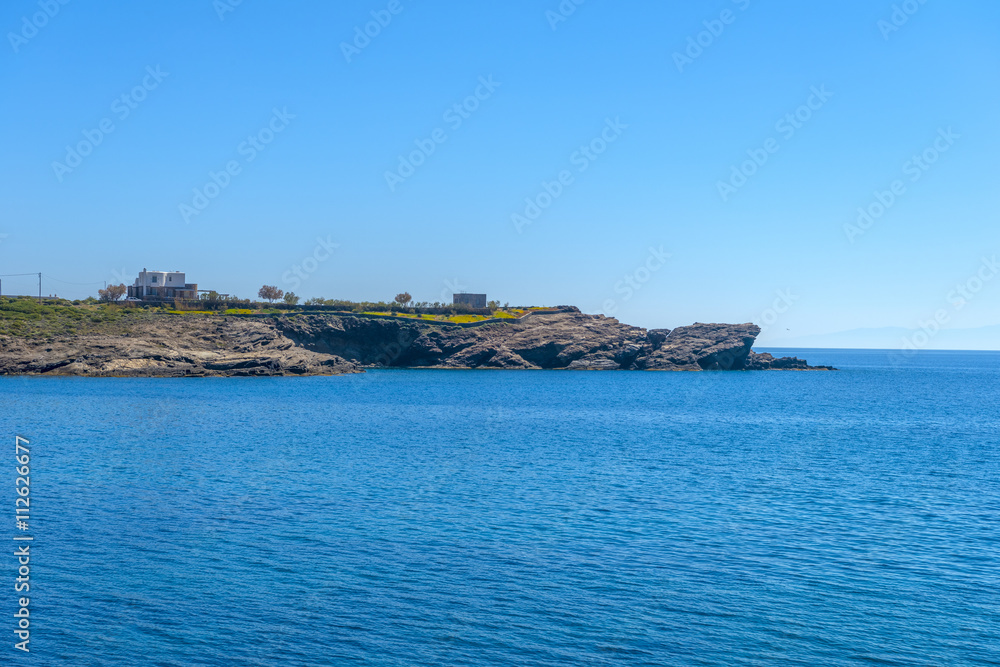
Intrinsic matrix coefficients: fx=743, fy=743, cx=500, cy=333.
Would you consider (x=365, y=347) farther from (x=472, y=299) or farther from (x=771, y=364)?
(x=771, y=364)

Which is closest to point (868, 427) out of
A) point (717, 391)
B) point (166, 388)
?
point (717, 391)

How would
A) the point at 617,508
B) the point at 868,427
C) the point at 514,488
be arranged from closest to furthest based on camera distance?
1. the point at 617,508
2. the point at 514,488
3. the point at 868,427

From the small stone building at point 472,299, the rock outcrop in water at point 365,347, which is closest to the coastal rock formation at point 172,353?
the rock outcrop in water at point 365,347

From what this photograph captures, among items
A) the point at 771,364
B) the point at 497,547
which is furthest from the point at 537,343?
the point at 497,547

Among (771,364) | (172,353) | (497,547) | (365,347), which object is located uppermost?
(365,347)

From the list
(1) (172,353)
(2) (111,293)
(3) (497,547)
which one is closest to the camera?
(3) (497,547)

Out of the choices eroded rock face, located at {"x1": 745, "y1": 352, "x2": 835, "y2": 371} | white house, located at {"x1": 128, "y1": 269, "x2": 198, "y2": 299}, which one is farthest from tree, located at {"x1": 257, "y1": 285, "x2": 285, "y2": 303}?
eroded rock face, located at {"x1": 745, "y1": 352, "x2": 835, "y2": 371}

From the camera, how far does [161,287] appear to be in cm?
13488

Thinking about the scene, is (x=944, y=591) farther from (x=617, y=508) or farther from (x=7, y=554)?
(x=7, y=554)

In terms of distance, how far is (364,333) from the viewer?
134625mm

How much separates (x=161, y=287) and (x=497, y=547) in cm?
12839

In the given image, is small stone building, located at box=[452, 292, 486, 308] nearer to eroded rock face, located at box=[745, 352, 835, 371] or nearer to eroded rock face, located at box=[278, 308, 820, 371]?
eroded rock face, located at box=[278, 308, 820, 371]

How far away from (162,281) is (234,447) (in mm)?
106199

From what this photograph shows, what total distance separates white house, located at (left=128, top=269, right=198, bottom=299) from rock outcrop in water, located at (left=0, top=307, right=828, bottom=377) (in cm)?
2056
